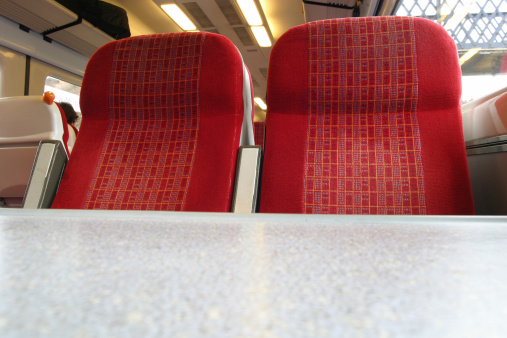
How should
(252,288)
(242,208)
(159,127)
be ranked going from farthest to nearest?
1. (159,127)
2. (242,208)
3. (252,288)

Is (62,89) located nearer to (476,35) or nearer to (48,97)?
(48,97)

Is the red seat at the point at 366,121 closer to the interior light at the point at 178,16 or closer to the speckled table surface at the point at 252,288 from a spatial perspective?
the speckled table surface at the point at 252,288

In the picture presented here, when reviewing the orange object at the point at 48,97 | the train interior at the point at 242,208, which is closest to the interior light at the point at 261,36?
the train interior at the point at 242,208

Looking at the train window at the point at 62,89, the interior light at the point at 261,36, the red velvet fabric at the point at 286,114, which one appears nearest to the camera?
the red velvet fabric at the point at 286,114

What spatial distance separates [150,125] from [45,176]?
1.58 ft

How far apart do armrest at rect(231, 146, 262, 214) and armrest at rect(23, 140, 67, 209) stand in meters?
0.79

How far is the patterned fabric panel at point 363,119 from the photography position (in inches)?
54.9

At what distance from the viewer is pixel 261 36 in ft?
22.2

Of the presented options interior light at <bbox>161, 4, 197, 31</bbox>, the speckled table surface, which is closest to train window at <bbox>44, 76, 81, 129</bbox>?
interior light at <bbox>161, 4, 197, 31</bbox>

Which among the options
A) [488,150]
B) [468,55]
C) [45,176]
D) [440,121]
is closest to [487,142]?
[488,150]

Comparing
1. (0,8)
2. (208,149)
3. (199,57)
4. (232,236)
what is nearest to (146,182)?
(208,149)

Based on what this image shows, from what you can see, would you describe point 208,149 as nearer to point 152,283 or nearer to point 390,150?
point 390,150

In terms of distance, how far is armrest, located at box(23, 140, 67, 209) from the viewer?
4.94 feet

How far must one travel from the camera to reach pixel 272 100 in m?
1.52
